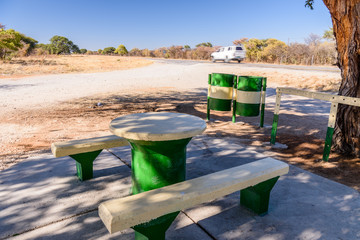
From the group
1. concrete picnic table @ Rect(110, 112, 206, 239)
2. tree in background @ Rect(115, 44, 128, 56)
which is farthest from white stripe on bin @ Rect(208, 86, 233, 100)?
tree in background @ Rect(115, 44, 128, 56)

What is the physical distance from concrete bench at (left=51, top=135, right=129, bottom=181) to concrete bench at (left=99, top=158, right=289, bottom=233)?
1.41 m

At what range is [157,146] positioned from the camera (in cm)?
236

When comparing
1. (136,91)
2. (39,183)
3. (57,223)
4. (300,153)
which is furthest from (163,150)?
(136,91)

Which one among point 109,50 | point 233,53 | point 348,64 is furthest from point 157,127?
point 109,50

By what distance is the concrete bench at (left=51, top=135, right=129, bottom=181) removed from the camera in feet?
9.69

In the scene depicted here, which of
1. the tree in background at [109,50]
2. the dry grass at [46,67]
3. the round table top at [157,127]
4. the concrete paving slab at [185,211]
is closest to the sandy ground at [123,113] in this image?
the concrete paving slab at [185,211]

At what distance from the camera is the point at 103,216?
1.69 meters

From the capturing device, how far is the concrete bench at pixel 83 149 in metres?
2.95

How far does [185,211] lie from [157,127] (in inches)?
34.2

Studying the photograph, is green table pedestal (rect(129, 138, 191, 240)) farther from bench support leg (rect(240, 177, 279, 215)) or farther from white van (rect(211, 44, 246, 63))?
white van (rect(211, 44, 246, 63))

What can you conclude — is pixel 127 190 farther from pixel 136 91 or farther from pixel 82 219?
pixel 136 91

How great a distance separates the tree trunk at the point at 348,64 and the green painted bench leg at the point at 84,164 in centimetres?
367

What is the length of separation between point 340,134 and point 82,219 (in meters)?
3.90

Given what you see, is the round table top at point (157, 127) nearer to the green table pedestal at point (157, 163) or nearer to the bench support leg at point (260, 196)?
the green table pedestal at point (157, 163)
